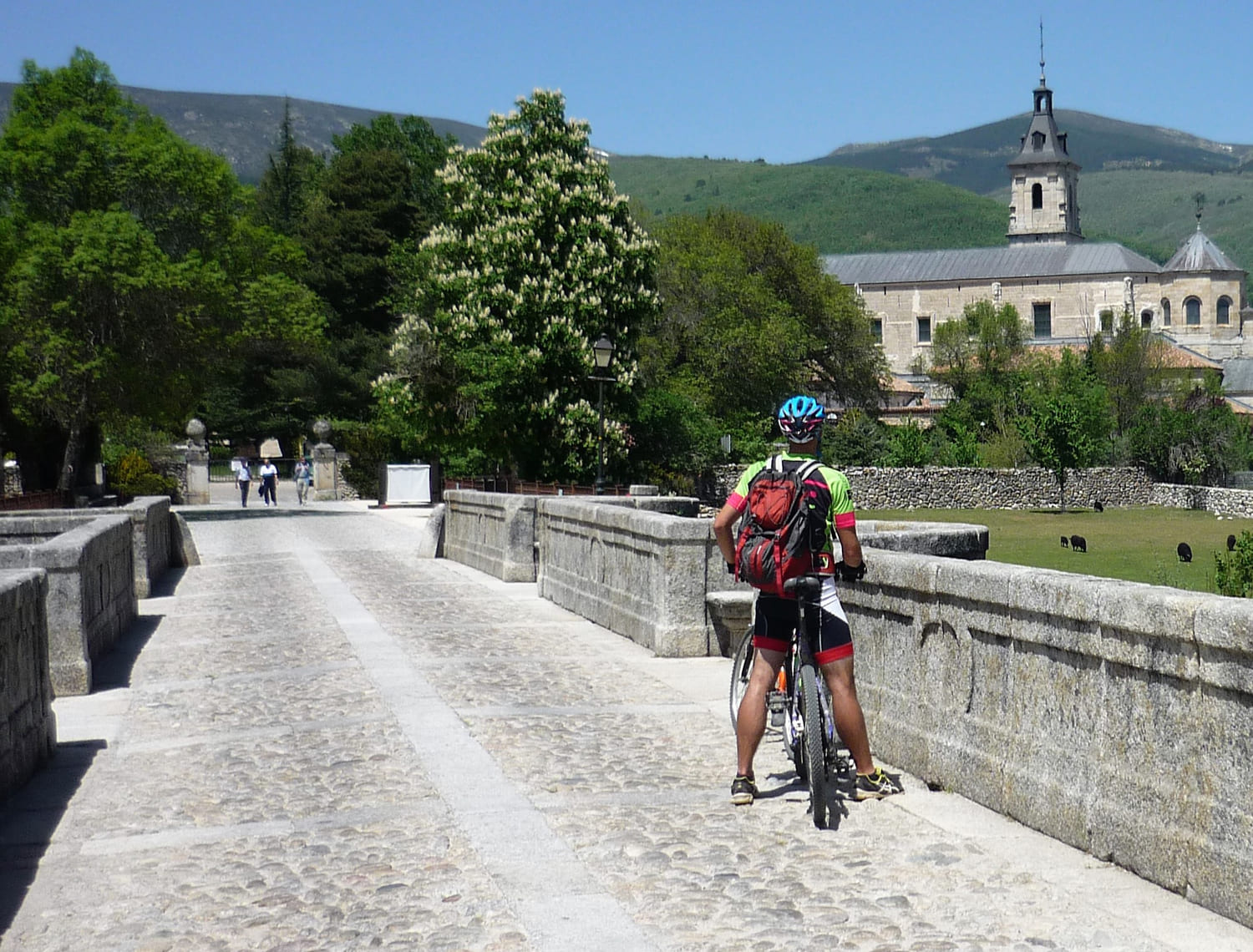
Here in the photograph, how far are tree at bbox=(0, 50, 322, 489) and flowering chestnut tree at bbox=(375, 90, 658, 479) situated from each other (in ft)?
15.9

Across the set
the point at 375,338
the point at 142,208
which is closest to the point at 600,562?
the point at 142,208

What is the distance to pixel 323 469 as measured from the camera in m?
53.2

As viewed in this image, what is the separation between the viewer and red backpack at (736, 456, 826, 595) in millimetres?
6137

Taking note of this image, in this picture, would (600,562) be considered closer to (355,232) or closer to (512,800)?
(512,800)

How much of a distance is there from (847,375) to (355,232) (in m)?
25.1

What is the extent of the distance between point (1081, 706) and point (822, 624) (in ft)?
3.86

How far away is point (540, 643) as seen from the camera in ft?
40.2

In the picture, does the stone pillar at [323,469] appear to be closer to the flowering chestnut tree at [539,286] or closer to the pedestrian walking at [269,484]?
the pedestrian walking at [269,484]

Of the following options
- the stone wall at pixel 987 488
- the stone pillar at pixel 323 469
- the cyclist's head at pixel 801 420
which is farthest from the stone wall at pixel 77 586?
the stone wall at pixel 987 488

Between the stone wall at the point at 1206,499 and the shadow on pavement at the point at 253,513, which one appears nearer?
the shadow on pavement at the point at 253,513

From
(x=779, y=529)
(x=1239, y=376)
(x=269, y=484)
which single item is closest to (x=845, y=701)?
(x=779, y=529)

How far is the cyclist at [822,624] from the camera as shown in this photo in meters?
6.23

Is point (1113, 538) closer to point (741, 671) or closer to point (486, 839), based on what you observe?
point (741, 671)

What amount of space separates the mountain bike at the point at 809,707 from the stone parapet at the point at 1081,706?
0.58 meters
